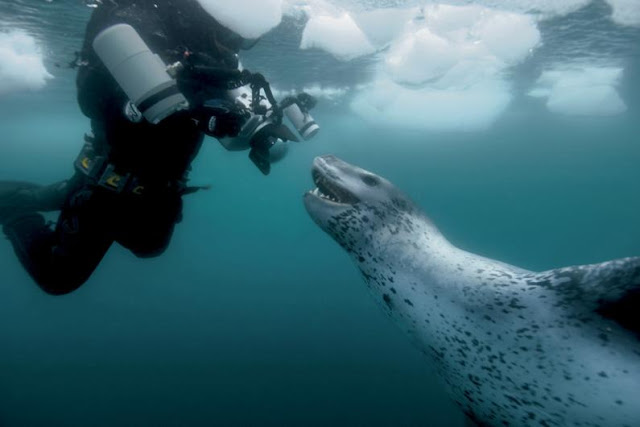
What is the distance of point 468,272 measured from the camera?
268cm

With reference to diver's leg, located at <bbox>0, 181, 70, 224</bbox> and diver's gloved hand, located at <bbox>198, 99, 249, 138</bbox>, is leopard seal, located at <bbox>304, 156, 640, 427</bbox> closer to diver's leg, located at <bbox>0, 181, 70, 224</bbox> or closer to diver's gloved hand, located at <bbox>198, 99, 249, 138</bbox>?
diver's gloved hand, located at <bbox>198, 99, 249, 138</bbox>

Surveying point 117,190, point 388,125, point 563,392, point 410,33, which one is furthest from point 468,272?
point 388,125

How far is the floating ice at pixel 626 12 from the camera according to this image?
1078cm

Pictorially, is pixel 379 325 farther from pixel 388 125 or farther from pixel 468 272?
pixel 388 125

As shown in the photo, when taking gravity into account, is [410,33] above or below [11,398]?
above

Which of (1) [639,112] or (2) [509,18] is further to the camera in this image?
(1) [639,112]

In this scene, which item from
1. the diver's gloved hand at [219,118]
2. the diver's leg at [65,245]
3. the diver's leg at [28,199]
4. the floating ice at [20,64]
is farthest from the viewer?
the floating ice at [20,64]

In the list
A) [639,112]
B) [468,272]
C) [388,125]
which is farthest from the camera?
[388,125]

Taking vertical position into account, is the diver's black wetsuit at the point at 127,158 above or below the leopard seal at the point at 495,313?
below

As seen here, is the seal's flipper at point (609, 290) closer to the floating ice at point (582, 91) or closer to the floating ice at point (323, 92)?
the floating ice at point (323, 92)

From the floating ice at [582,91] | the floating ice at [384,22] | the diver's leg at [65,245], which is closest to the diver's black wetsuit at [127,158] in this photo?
the diver's leg at [65,245]

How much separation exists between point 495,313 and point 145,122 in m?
3.36

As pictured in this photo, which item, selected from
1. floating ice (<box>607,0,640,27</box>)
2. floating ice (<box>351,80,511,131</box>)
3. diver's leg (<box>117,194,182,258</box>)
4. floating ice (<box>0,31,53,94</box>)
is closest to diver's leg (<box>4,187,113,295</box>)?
diver's leg (<box>117,194,182,258</box>)

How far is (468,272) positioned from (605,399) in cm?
100
